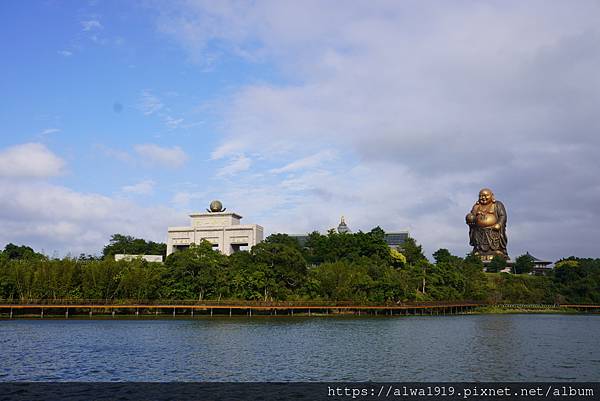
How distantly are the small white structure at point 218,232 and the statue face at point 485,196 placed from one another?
4337cm

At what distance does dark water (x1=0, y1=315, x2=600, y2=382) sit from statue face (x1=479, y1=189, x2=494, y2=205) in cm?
5855

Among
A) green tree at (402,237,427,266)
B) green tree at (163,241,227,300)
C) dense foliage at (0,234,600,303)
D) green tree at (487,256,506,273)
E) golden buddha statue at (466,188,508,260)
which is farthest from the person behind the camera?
golden buddha statue at (466,188,508,260)

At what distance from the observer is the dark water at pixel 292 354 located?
1961 centimetres

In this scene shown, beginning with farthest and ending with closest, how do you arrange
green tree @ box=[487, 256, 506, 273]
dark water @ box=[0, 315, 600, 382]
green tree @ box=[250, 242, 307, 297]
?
green tree @ box=[487, 256, 506, 273] → green tree @ box=[250, 242, 307, 297] → dark water @ box=[0, 315, 600, 382]

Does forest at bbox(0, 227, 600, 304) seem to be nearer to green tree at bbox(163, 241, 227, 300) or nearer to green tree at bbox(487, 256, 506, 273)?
green tree at bbox(163, 241, 227, 300)

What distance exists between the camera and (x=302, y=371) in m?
20.2

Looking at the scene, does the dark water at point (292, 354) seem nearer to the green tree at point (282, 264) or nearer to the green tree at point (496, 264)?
the green tree at point (282, 264)

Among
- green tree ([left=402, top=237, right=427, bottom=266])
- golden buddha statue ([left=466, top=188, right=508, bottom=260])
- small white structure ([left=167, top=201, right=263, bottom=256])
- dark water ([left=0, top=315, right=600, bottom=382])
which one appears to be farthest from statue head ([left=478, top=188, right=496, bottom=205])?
dark water ([left=0, top=315, right=600, bottom=382])

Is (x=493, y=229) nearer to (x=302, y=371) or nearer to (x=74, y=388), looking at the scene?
(x=302, y=371)

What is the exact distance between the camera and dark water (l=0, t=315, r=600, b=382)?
64.3 feet

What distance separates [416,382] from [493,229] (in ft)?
266

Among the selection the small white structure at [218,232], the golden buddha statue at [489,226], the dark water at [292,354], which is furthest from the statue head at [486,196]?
the dark water at [292,354]

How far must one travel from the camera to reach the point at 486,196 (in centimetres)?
9406

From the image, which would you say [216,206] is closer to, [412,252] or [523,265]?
[412,252]
